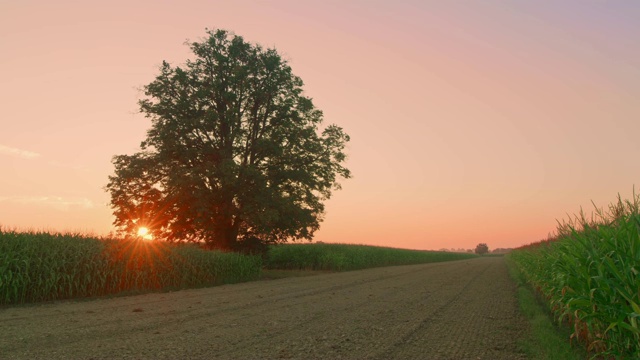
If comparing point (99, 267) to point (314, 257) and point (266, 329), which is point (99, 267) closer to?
point (266, 329)

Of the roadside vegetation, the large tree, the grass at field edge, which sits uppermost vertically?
the large tree

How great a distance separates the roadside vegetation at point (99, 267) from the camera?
14080 millimetres

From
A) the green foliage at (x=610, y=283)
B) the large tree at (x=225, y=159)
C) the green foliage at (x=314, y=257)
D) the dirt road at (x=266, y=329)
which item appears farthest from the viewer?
the green foliage at (x=314, y=257)

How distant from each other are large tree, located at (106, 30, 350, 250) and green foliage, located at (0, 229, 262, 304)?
4943 millimetres

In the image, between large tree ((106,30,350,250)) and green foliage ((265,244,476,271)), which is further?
green foliage ((265,244,476,271))

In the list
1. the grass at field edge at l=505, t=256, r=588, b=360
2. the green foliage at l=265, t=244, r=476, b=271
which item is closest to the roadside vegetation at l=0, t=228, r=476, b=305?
the green foliage at l=265, t=244, r=476, b=271

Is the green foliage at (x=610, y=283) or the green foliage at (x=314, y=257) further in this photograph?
the green foliage at (x=314, y=257)

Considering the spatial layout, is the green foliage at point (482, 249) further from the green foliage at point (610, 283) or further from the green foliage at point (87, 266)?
the green foliage at point (610, 283)

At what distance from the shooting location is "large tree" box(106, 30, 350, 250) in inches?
1035

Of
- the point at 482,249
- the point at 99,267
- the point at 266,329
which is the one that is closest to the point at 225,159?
the point at 99,267

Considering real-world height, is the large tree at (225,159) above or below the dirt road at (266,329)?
above

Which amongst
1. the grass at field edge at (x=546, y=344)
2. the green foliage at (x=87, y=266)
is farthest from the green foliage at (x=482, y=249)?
the grass at field edge at (x=546, y=344)

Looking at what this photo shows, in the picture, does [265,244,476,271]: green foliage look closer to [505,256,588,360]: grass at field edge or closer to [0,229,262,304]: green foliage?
[0,229,262,304]: green foliage

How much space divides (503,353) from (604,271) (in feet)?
7.22
